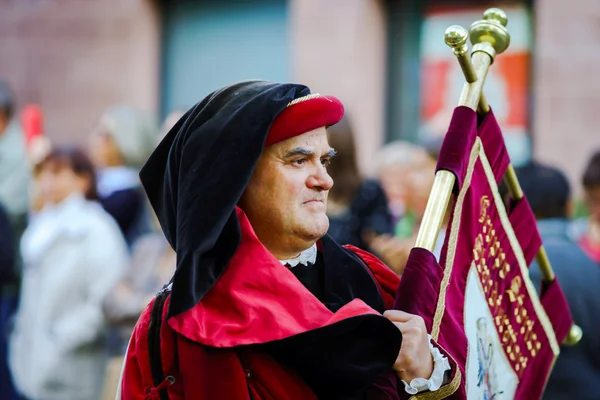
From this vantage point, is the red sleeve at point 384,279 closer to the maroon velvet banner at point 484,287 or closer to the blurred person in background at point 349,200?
the maroon velvet banner at point 484,287

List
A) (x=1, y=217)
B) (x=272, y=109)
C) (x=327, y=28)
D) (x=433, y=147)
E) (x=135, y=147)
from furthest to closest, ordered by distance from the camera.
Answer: (x=327, y=28)
(x=135, y=147)
(x=1, y=217)
(x=433, y=147)
(x=272, y=109)

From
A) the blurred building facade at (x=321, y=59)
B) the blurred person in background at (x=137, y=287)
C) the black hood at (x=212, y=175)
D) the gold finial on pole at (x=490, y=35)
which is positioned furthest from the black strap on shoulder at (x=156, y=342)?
the blurred building facade at (x=321, y=59)

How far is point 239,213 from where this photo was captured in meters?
2.62

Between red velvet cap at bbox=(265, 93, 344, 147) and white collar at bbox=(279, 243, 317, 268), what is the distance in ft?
1.06

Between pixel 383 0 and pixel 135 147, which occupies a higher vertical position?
pixel 383 0

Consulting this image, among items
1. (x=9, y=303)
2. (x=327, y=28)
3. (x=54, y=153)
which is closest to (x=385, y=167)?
(x=54, y=153)

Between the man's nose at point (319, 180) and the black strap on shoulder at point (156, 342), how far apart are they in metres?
0.47

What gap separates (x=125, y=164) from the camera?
698cm

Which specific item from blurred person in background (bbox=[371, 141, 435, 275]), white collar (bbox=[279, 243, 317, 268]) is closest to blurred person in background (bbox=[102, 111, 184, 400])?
blurred person in background (bbox=[371, 141, 435, 275])

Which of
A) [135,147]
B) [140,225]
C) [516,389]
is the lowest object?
[140,225]

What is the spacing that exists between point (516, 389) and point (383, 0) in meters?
6.77

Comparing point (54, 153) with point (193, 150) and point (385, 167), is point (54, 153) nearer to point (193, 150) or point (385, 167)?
point (385, 167)

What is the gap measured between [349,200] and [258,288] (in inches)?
94.6

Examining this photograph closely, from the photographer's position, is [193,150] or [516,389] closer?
[193,150]
